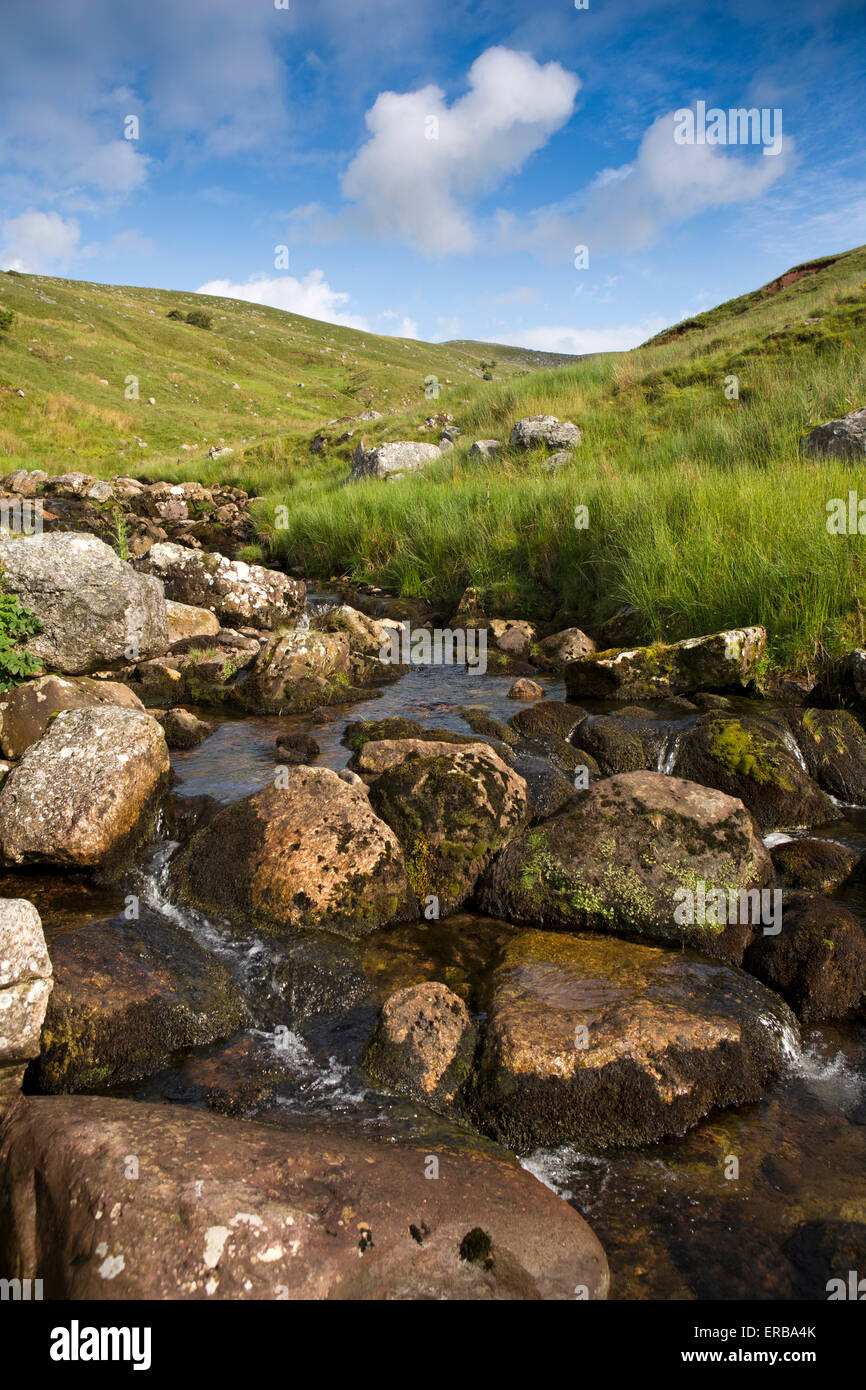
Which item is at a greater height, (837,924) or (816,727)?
(816,727)

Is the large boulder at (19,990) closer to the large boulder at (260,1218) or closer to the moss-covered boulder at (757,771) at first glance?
the large boulder at (260,1218)

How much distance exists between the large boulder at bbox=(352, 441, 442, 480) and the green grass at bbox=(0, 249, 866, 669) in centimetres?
136

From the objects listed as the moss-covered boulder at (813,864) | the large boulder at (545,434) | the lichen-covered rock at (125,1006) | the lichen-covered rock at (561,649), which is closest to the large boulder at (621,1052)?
the moss-covered boulder at (813,864)

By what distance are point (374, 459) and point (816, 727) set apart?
58.6 feet

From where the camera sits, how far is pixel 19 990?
3.21m

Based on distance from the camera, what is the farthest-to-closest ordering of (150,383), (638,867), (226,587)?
1. (150,383)
2. (226,587)
3. (638,867)

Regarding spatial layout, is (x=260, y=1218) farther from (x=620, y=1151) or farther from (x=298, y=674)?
(x=298, y=674)

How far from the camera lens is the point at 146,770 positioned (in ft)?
18.7

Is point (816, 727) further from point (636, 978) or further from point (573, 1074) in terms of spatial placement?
point (573, 1074)

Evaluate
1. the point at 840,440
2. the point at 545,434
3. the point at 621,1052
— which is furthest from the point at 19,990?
the point at 545,434

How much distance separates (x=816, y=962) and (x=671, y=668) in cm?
481

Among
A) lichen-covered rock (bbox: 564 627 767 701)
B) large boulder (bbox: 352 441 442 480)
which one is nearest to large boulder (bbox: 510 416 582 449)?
large boulder (bbox: 352 441 442 480)

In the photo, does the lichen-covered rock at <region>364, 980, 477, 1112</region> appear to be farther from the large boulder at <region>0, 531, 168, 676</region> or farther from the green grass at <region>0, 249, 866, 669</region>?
the large boulder at <region>0, 531, 168, 676</region>
